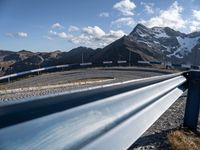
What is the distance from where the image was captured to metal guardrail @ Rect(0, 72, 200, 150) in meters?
1.39

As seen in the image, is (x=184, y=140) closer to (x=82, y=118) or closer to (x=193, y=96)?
(x=193, y=96)

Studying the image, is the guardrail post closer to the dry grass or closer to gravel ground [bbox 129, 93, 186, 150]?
the dry grass

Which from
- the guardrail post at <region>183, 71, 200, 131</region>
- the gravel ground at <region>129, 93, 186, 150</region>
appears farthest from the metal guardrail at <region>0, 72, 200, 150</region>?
the guardrail post at <region>183, 71, 200, 131</region>

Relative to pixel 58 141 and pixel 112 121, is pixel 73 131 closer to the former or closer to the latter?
pixel 58 141

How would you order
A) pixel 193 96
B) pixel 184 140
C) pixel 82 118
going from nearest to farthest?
pixel 82 118, pixel 184 140, pixel 193 96

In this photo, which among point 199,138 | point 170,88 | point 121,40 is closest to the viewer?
point 170,88

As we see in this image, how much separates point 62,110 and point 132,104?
111cm

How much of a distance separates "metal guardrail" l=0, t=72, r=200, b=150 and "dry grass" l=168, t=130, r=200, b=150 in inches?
90.0

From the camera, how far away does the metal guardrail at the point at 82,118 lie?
4.55 feet

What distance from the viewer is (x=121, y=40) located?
133375mm

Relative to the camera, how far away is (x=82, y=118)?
1.89 metres

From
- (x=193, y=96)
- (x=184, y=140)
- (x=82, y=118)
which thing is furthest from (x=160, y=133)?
(x=82, y=118)

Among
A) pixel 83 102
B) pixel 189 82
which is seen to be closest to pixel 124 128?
pixel 83 102

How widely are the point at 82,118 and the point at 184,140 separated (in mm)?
4151
